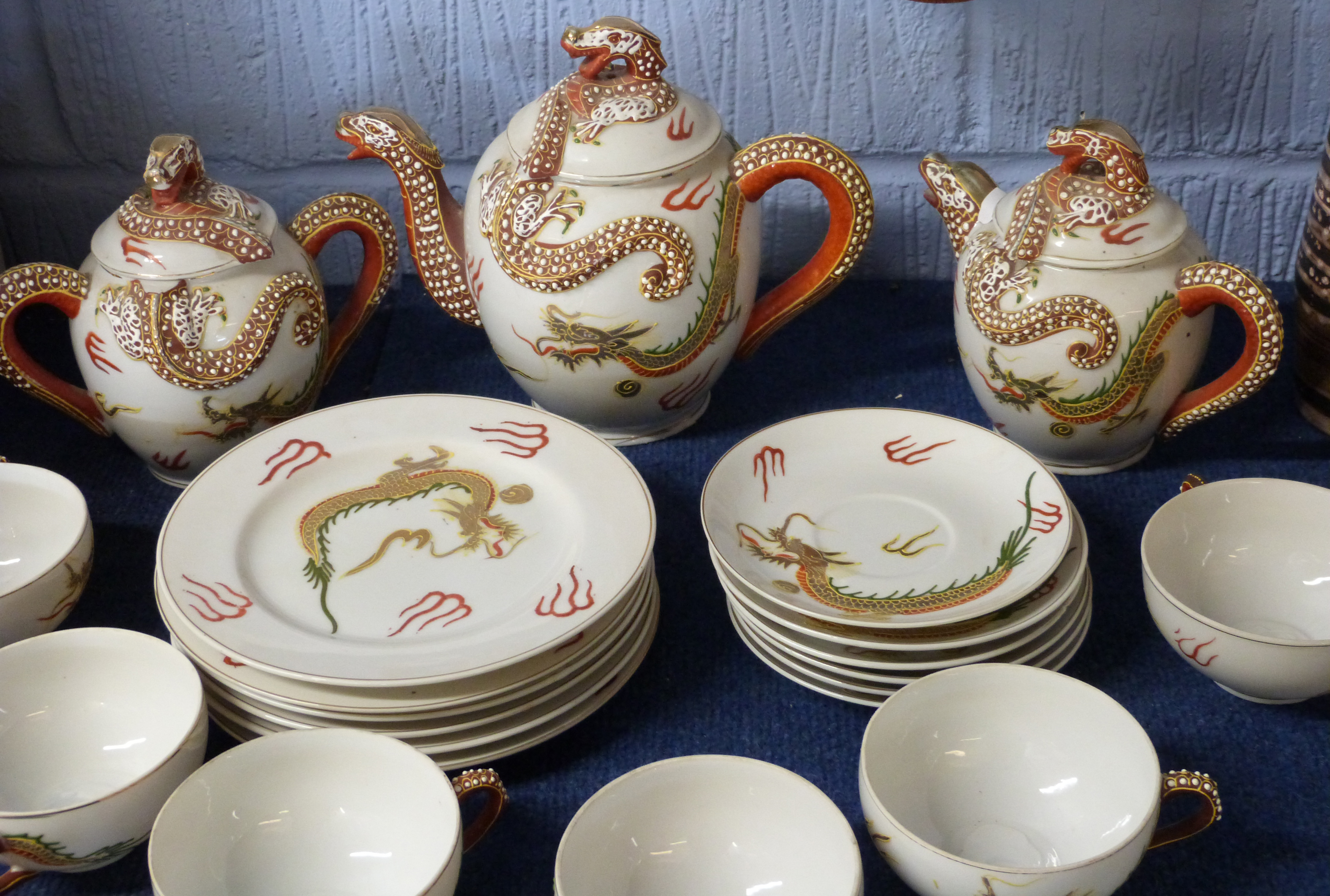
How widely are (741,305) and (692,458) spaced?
13cm

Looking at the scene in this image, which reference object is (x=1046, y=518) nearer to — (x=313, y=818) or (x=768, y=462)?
(x=768, y=462)

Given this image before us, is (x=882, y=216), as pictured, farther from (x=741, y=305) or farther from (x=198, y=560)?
(x=198, y=560)

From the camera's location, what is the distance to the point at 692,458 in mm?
946

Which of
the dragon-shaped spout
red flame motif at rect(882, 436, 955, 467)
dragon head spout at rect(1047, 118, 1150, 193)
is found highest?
dragon head spout at rect(1047, 118, 1150, 193)

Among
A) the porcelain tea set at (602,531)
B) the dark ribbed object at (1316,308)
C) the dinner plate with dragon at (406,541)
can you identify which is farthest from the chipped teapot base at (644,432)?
the dark ribbed object at (1316,308)

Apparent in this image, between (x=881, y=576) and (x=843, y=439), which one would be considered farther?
(x=843, y=439)

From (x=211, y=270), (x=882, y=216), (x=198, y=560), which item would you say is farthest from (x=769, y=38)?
(x=198, y=560)

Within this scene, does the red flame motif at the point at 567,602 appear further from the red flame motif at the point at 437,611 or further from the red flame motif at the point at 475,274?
the red flame motif at the point at 475,274

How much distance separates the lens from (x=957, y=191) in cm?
89

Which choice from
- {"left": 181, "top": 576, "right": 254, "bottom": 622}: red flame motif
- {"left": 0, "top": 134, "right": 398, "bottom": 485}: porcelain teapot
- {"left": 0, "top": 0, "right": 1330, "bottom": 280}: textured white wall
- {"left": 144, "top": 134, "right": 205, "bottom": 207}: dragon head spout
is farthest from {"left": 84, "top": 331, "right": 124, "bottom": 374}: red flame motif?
{"left": 0, "top": 0, "right": 1330, "bottom": 280}: textured white wall

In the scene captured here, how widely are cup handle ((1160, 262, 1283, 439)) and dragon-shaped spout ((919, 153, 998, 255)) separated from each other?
157 mm

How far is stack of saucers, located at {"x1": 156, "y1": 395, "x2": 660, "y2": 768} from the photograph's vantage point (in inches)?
25.7

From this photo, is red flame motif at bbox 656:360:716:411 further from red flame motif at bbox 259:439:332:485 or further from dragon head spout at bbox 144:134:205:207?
dragon head spout at bbox 144:134:205:207

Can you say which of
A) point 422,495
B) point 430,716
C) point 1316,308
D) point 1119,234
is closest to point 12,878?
point 430,716
